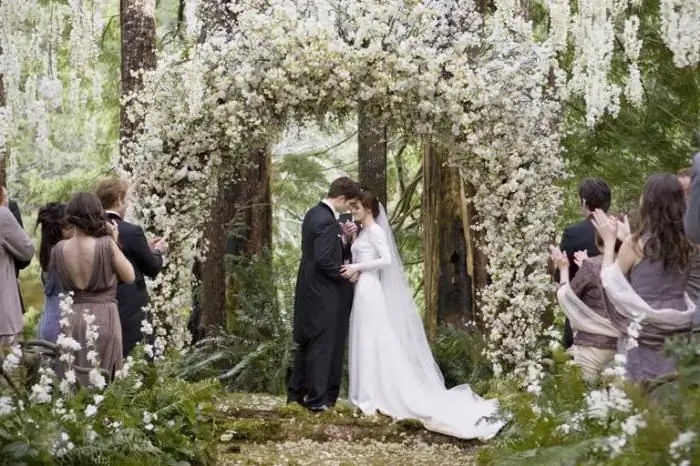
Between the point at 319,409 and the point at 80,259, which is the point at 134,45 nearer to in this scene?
the point at 319,409

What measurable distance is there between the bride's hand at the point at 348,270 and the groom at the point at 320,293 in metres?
0.05

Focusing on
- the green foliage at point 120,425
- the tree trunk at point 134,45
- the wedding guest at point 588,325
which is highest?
the tree trunk at point 134,45

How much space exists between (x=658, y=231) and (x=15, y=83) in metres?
5.45

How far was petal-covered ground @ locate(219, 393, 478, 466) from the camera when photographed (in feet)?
25.7

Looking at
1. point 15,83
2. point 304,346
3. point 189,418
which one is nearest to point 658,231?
point 189,418

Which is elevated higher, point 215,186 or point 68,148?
point 68,148

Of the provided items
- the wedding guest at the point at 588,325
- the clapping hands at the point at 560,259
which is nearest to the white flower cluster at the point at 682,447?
the wedding guest at the point at 588,325

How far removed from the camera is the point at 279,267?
12.6m

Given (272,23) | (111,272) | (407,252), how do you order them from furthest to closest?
(407,252) < (272,23) < (111,272)

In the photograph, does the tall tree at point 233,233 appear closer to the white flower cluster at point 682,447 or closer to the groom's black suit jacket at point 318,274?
the groom's black suit jacket at point 318,274

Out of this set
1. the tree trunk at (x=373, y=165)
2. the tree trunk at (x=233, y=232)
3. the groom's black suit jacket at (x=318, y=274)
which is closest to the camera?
the groom's black suit jacket at (x=318, y=274)

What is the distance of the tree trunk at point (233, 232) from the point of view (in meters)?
11.9

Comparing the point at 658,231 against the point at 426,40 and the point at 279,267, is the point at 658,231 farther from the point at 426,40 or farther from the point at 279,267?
the point at 279,267

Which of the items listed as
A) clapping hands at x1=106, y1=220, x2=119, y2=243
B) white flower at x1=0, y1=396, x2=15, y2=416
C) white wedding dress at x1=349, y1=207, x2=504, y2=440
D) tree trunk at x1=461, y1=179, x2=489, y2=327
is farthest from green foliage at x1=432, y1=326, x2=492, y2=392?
white flower at x1=0, y1=396, x2=15, y2=416
